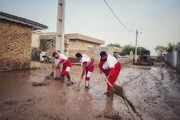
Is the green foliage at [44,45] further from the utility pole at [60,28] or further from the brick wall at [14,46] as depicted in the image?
the utility pole at [60,28]

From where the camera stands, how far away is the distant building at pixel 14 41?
35.1ft

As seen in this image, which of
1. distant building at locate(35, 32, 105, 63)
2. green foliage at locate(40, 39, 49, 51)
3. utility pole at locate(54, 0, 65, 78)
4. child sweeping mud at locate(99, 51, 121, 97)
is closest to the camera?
child sweeping mud at locate(99, 51, 121, 97)

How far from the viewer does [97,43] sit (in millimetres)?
33188

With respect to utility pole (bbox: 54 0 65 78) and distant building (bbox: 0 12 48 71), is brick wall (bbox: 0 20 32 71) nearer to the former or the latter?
distant building (bbox: 0 12 48 71)

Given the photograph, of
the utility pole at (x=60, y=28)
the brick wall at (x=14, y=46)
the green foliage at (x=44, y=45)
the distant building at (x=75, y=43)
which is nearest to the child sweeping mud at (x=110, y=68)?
the utility pole at (x=60, y=28)

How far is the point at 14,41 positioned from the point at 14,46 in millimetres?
315

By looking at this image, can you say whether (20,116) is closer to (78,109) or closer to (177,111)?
(78,109)

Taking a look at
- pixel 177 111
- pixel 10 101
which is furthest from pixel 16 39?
pixel 177 111

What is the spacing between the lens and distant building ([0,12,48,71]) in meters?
10.7

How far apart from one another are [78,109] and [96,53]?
16.4 meters

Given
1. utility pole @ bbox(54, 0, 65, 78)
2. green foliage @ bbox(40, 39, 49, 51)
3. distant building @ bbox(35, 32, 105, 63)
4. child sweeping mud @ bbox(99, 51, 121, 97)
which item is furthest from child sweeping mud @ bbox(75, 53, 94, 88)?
green foliage @ bbox(40, 39, 49, 51)

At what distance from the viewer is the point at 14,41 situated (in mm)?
11477

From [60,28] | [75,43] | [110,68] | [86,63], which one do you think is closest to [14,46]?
[60,28]

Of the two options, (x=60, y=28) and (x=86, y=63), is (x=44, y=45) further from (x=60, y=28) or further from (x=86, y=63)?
(x=86, y=63)
